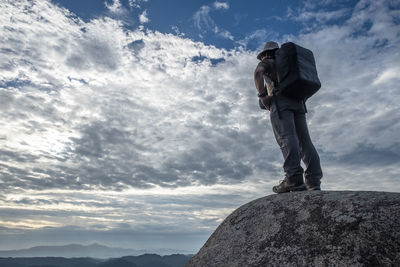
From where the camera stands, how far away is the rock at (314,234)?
3.17 meters

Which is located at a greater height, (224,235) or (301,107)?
(301,107)

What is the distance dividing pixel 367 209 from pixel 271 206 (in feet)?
5.16

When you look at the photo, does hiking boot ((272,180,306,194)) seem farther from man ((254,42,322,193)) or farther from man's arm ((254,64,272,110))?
man's arm ((254,64,272,110))

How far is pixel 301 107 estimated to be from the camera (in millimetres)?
6188

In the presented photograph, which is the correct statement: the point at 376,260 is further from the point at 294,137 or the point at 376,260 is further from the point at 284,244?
the point at 294,137

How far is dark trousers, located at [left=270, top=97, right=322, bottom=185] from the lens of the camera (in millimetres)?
5719

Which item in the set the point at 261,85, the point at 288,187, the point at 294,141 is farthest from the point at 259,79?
the point at 288,187

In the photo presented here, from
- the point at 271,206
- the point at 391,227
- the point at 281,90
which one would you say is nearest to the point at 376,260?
the point at 391,227

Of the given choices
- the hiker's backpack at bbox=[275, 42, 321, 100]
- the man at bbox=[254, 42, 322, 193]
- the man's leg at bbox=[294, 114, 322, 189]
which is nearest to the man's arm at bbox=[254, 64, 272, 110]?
the man at bbox=[254, 42, 322, 193]

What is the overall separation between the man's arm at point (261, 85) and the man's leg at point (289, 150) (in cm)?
22

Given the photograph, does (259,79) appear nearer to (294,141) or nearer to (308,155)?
(294,141)

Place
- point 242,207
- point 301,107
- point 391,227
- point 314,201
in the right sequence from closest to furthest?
point 391,227 → point 314,201 → point 242,207 → point 301,107

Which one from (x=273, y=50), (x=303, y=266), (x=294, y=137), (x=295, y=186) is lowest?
(x=303, y=266)


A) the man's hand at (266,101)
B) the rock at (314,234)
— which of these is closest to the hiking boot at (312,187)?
the rock at (314,234)
